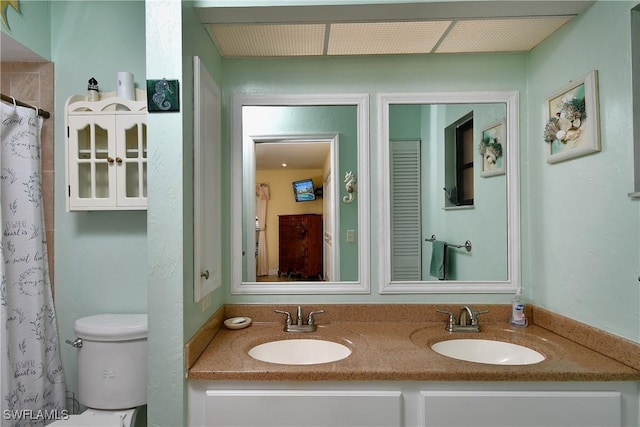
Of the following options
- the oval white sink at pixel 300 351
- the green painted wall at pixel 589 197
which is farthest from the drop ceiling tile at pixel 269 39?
the oval white sink at pixel 300 351

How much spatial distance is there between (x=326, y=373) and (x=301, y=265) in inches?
25.2

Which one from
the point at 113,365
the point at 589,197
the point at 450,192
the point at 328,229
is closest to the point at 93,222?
the point at 113,365

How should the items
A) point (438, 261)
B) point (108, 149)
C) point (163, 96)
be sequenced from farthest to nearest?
point (438, 261), point (108, 149), point (163, 96)

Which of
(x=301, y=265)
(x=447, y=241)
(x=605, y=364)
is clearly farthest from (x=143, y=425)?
(x=605, y=364)

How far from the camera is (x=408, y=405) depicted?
1.19 m

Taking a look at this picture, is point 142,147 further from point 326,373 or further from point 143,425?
point 143,425

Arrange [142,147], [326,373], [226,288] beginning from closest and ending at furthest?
[326,373], [142,147], [226,288]

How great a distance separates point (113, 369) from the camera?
4.96 feet

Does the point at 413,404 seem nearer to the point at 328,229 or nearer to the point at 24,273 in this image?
the point at 328,229

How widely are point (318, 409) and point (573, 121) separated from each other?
56.7 inches

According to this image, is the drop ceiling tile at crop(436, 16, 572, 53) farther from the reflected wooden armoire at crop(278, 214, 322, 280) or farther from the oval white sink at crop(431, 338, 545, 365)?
the oval white sink at crop(431, 338, 545, 365)

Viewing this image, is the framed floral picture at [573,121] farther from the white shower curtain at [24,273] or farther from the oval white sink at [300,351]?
the white shower curtain at [24,273]

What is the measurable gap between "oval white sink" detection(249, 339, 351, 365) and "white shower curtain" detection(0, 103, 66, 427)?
100cm

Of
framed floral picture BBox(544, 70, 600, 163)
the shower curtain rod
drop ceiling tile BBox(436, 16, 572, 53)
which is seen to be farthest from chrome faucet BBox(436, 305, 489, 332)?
the shower curtain rod
